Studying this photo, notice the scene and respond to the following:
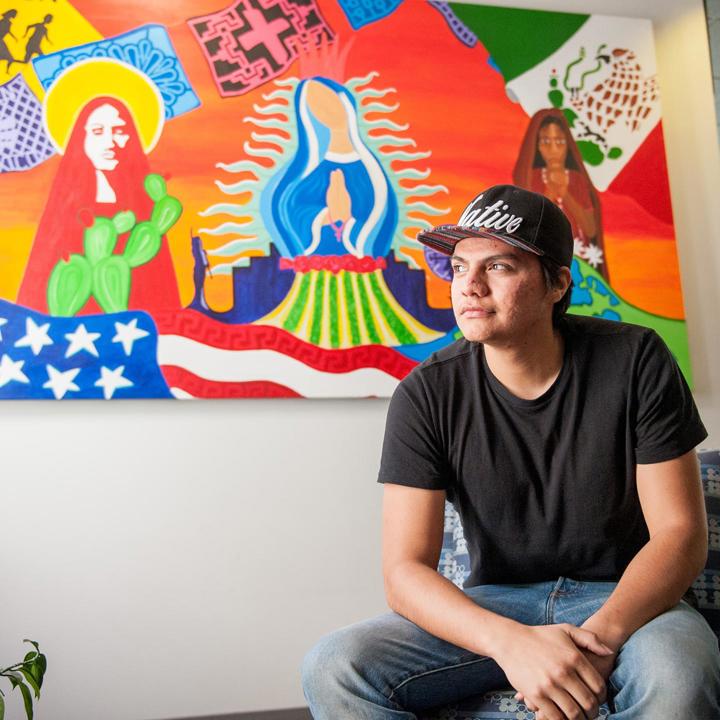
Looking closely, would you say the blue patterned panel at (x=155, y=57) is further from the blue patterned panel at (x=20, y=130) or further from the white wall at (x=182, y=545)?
the white wall at (x=182, y=545)

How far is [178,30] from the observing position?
251 cm

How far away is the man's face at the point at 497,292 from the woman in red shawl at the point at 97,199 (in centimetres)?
108

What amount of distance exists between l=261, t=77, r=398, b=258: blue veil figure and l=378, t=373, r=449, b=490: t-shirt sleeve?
1.00 m

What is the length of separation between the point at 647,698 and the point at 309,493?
141 centimetres

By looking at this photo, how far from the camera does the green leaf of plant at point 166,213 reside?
242 cm

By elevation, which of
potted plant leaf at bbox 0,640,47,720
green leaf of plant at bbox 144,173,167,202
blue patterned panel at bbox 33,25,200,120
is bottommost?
potted plant leaf at bbox 0,640,47,720

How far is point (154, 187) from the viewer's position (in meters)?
2.43

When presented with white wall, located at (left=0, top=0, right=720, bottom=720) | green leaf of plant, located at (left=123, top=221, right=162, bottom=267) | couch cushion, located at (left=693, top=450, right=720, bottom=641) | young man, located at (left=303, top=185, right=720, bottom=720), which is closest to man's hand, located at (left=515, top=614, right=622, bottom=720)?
young man, located at (left=303, top=185, right=720, bottom=720)

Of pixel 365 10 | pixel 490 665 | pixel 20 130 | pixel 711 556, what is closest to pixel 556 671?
pixel 490 665

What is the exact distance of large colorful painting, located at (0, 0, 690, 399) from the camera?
236 centimetres

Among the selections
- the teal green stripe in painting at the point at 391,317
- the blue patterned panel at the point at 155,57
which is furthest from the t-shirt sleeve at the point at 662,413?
the blue patterned panel at the point at 155,57

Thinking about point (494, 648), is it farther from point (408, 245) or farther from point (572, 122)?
point (572, 122)

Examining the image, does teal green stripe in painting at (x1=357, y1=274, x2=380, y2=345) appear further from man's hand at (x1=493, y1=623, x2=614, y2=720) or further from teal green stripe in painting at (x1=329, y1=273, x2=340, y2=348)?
man's hand at (x1=493, y1=623, x2=614, y2=720)

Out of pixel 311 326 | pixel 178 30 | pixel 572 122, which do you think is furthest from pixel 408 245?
pixel 178 30
